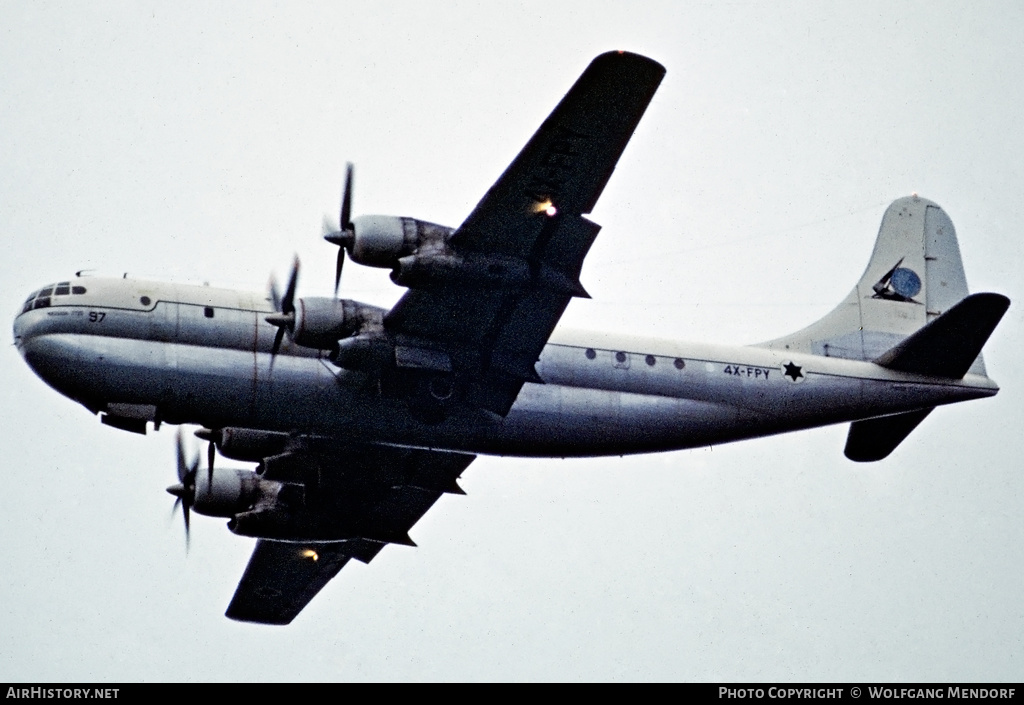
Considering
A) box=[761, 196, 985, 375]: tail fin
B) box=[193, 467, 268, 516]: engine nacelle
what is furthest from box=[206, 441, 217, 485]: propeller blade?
box=[761, 196, 985, 375]: tail fin

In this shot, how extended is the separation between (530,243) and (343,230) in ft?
10.8

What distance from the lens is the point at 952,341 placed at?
30.2 m

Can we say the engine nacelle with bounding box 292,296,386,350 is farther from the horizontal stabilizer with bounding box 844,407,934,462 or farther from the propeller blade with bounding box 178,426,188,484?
the horizontal stabilizer with bounding box 844,407,934,462

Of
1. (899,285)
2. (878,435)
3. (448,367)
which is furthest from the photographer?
(899,285)

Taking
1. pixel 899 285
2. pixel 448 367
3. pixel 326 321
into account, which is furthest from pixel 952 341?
pixel 326 321

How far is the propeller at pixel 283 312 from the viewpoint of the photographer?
26.0 meters

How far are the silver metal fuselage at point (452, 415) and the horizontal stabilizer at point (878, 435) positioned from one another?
0.94 metres

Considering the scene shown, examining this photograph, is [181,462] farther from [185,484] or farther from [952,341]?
[952,341]

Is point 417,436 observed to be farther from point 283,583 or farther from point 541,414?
point 283,583

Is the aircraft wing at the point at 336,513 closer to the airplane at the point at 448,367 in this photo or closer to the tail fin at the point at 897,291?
the airplane at the point at 448,367

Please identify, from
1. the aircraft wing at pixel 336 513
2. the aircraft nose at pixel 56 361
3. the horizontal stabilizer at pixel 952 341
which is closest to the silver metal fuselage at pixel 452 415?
the aircraft nose at pixel 56 361

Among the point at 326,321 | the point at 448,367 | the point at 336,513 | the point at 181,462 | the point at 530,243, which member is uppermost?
the point at 530,243

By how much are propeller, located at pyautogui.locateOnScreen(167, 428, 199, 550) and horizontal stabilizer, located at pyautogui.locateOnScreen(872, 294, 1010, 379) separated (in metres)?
14.9

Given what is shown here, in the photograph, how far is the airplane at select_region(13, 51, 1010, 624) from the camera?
25188 mm
